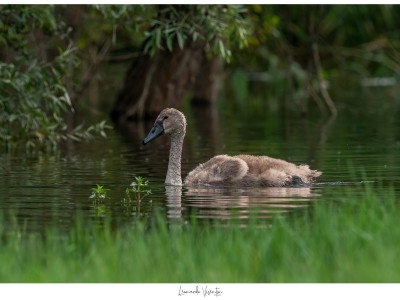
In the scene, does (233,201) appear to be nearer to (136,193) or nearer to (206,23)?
(136,193)

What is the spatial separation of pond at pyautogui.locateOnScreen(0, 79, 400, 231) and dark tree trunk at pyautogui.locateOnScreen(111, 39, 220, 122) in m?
0.97

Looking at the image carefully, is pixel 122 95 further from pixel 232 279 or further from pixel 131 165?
pixel 232 279

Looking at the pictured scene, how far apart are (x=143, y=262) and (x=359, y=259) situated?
5.47ft

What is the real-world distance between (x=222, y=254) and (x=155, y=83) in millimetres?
20835

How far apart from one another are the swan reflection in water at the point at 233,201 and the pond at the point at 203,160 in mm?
11

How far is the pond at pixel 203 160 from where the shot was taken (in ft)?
43.1

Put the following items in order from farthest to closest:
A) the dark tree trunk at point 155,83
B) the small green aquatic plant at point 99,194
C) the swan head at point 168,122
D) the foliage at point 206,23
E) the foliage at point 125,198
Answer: the dark tree trunk at point 155,83
the foliage at point 206,23
the swan head at point 168,122
the small green aquatic plant at point 99,194
the foliage at point 125,198

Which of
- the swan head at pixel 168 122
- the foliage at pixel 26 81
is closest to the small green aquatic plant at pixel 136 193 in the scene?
the swan head at pixel 168 122

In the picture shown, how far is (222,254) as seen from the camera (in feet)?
32.8

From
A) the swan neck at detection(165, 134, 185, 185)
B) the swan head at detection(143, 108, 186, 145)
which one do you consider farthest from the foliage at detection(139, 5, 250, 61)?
the swan neck at detection(165, 134, 185, 185)

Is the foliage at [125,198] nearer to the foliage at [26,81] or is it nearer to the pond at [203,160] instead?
the pond at [203,160]

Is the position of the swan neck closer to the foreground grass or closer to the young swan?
the young swan
